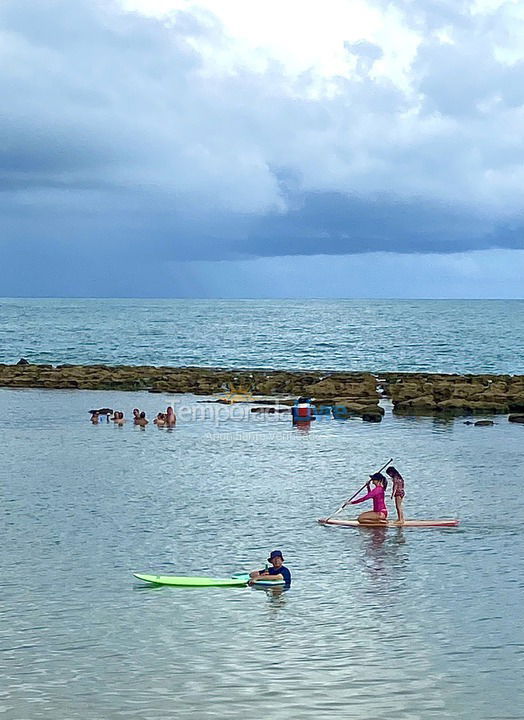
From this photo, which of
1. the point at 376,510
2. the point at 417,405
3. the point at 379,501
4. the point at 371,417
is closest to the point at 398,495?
the point at 379,501

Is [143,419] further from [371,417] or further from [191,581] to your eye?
[191,581]

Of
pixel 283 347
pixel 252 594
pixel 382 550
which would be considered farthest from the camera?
pixel 283 347

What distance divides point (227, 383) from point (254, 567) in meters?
50.0

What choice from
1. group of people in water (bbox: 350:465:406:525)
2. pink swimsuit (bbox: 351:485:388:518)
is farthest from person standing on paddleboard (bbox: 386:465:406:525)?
pink swimsuit (bbox: 351:485:388:518)

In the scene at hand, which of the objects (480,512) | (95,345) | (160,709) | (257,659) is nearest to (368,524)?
(480,512)

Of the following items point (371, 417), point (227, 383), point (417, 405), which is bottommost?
point (371, 417)

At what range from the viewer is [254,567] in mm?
23969

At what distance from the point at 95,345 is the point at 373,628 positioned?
121922 millimetres

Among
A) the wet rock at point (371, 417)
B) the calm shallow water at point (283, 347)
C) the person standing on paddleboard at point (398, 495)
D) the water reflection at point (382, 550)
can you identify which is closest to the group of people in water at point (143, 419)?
the wet rock at point (371, 417)

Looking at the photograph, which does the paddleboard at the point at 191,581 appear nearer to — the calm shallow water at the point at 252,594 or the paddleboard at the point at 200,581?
the paddleboard at the point at 200,581

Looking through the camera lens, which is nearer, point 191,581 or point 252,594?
point 252,594

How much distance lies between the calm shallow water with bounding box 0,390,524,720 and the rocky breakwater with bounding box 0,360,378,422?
65.4 ft

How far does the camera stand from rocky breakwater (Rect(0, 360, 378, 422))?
202 ft

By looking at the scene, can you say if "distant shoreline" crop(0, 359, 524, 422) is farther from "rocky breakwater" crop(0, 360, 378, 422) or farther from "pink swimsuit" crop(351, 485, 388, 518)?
"pink swimsuit" crop(351, 485, 388, 518)
